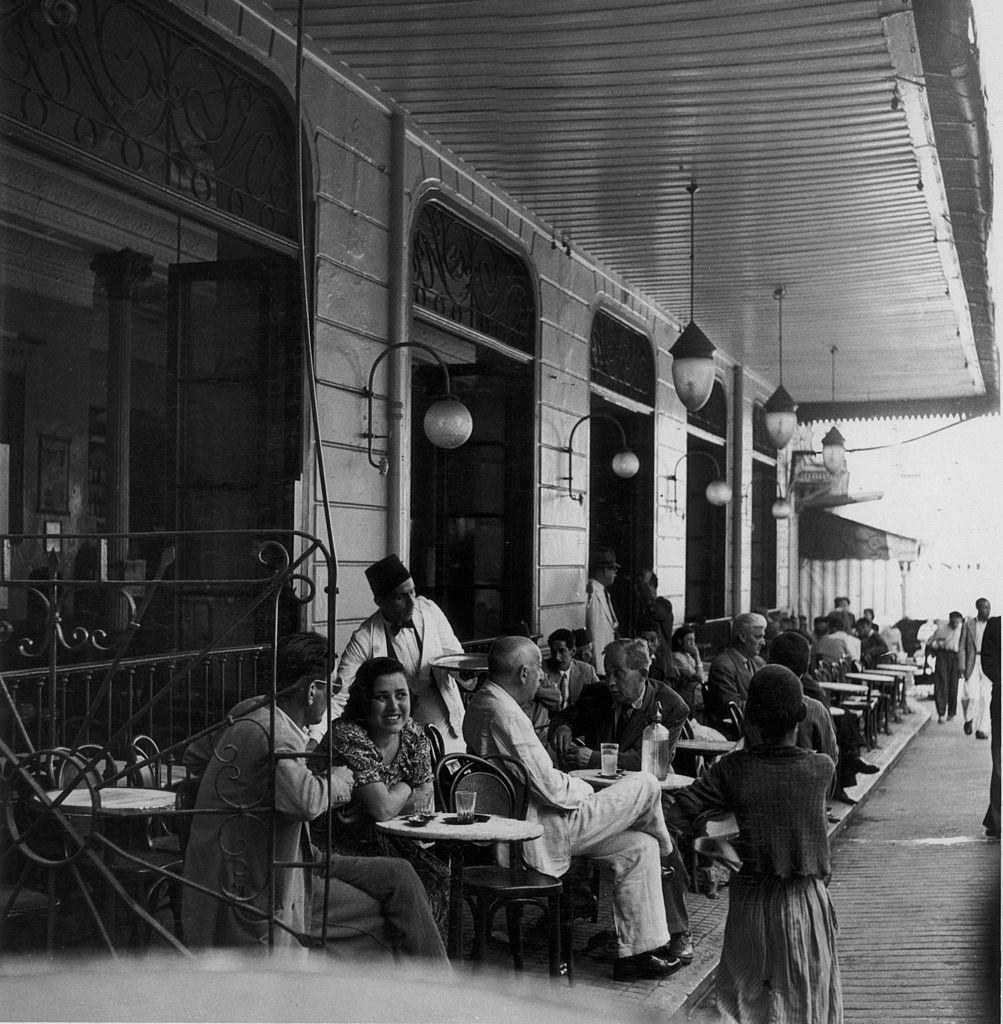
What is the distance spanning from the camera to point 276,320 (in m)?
6.55

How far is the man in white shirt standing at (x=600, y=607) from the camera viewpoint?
36.6 ft

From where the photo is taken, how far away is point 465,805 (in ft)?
14.5

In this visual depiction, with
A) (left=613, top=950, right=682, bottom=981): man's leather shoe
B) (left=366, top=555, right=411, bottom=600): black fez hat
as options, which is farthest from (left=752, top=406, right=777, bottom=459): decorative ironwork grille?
(left=613, top=950, right=682, bottom=981): man's leather shoe

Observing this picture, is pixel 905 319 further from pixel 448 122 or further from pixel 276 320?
pixel 276 320

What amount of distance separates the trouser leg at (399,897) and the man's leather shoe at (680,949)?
1271 millimetres

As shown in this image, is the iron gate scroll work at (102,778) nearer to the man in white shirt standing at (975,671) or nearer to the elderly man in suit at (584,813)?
the elderly man in suit at (584,813)

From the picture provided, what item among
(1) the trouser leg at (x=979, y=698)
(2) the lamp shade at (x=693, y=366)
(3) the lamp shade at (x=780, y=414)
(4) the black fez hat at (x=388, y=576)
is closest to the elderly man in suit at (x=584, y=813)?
(4) the black fez hat at (x=388, y=576)

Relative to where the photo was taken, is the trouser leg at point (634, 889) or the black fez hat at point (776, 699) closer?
the black fez hat at point (776, 699)

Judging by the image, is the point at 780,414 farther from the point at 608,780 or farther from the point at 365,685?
the point at 365,685

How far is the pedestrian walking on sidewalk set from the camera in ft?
12.2

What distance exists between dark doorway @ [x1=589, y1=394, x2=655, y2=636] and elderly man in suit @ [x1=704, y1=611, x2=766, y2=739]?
473 cm

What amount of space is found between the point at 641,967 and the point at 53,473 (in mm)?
3937

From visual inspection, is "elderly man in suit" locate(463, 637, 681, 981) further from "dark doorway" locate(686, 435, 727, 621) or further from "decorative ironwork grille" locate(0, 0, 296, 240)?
"dark doorway" locate(686, 435, 727, 621)

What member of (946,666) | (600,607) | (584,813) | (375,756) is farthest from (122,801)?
(600,607)
